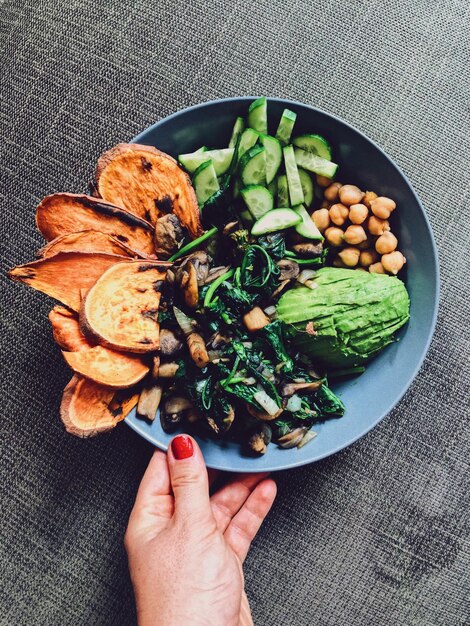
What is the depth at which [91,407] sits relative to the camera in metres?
1.92

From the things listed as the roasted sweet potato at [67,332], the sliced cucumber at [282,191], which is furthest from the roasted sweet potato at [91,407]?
the sliced cucumber at [282,191]

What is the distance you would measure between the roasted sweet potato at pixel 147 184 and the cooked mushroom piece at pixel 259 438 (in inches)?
28.5

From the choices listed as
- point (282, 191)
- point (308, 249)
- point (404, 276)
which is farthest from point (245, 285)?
point (404, 276)

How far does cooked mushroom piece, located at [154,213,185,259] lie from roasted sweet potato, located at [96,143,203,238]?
0.04 m

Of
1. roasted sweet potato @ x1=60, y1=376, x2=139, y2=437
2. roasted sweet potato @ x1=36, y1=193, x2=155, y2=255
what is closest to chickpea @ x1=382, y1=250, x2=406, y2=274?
roasted sweet potato @ x1=36, y1=193, x2=155, y2=255

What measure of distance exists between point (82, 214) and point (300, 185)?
790 millimetres

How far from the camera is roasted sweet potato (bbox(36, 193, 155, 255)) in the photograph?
188 centimetres

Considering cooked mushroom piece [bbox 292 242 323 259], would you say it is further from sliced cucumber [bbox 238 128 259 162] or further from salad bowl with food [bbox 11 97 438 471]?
sliced cucumber [bbox 238 128 259 162]

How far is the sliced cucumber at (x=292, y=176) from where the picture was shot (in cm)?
206

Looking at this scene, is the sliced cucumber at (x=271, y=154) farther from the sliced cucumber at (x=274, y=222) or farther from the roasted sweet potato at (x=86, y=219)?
the roasted sweet potato at (x=86, y=219)

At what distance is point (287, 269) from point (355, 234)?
282mm

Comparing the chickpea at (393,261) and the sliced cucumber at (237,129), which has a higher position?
A: the sliced cucumber at (237,129)

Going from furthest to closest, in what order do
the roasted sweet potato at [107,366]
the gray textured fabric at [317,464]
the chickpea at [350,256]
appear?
1. the gray textured fabric at [317,464]
2. the chickpea at [350,256]
3. the roasted sweet potato at [107,366]

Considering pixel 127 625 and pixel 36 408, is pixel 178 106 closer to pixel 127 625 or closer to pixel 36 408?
pixel 36 408
